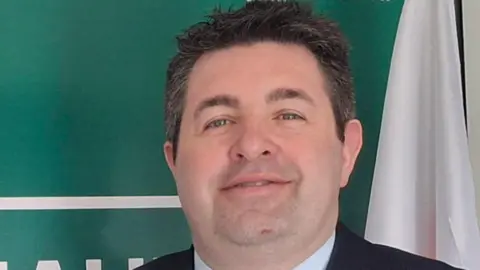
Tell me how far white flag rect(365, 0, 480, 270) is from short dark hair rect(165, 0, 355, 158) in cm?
28

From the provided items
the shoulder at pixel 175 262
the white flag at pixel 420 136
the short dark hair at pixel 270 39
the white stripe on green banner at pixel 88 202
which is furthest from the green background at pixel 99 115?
the short dark hair at pixel 270 39

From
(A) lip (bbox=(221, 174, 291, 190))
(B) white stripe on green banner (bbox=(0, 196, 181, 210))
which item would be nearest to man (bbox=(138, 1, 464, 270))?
(A) lip (bbox=(221, 174, 291, 190))

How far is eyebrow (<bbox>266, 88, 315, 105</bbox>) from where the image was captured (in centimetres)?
131

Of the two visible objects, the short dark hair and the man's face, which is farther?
the short dark hair

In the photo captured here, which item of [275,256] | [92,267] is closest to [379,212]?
[275,256]

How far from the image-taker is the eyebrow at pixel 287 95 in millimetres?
1310

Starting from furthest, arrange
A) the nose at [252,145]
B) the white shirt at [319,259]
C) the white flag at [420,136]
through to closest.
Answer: the white flag at [420,136] < the white shirt at [319,259] < the nose at [252,145]

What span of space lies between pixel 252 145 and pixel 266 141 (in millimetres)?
30

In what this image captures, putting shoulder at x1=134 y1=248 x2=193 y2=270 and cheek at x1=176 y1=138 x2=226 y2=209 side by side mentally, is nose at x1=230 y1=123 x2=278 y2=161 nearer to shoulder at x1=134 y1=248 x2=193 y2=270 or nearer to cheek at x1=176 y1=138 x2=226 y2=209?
cheek at x1=176 y1=138 x2=226 y2=209

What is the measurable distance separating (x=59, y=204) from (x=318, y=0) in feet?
2.43

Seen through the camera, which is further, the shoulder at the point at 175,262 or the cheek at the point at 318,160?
the shoulder at the point at 175,262

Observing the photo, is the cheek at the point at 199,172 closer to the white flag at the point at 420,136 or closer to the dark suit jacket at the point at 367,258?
the dark suit jacket at the point at 367,258

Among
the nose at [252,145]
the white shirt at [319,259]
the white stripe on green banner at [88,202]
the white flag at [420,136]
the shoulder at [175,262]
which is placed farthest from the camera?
the white stripe on green banner at [88,202]

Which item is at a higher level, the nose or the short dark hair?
the short dark hair
